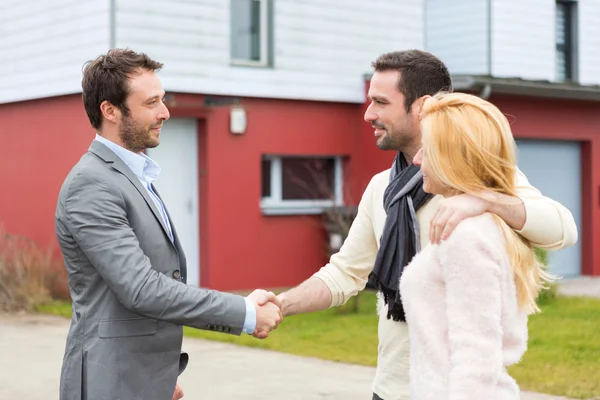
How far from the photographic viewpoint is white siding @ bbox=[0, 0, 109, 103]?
1307 cm

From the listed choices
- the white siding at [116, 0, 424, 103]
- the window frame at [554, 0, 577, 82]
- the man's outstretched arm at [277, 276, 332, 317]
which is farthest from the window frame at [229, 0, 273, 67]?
the man's outstretched arm at [277, 276, 332, 317]

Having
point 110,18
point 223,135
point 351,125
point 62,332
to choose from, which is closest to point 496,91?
point 351,125

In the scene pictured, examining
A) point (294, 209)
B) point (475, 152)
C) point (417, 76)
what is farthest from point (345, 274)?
point (294, 209)

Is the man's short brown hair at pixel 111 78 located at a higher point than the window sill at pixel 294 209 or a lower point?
higher

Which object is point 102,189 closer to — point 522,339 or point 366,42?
point 522,339

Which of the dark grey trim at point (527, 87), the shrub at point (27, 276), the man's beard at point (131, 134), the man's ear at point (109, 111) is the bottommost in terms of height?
the shrub at point (27, 276)

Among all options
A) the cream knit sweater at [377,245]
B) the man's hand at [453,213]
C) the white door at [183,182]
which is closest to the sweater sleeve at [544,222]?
the cream knit sweater at [377,245]

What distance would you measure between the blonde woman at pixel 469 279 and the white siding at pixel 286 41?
10.5 metres

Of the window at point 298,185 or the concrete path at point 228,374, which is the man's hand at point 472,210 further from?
the window at point 298,185

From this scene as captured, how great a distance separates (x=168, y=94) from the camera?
44.0 ft

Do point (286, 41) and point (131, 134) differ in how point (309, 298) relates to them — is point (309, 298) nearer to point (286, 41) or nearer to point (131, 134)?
point (131, 134)

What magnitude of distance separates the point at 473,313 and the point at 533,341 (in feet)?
23.3

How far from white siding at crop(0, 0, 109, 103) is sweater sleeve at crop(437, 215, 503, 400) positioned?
10.7m

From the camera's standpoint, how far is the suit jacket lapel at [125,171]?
3.36 m
